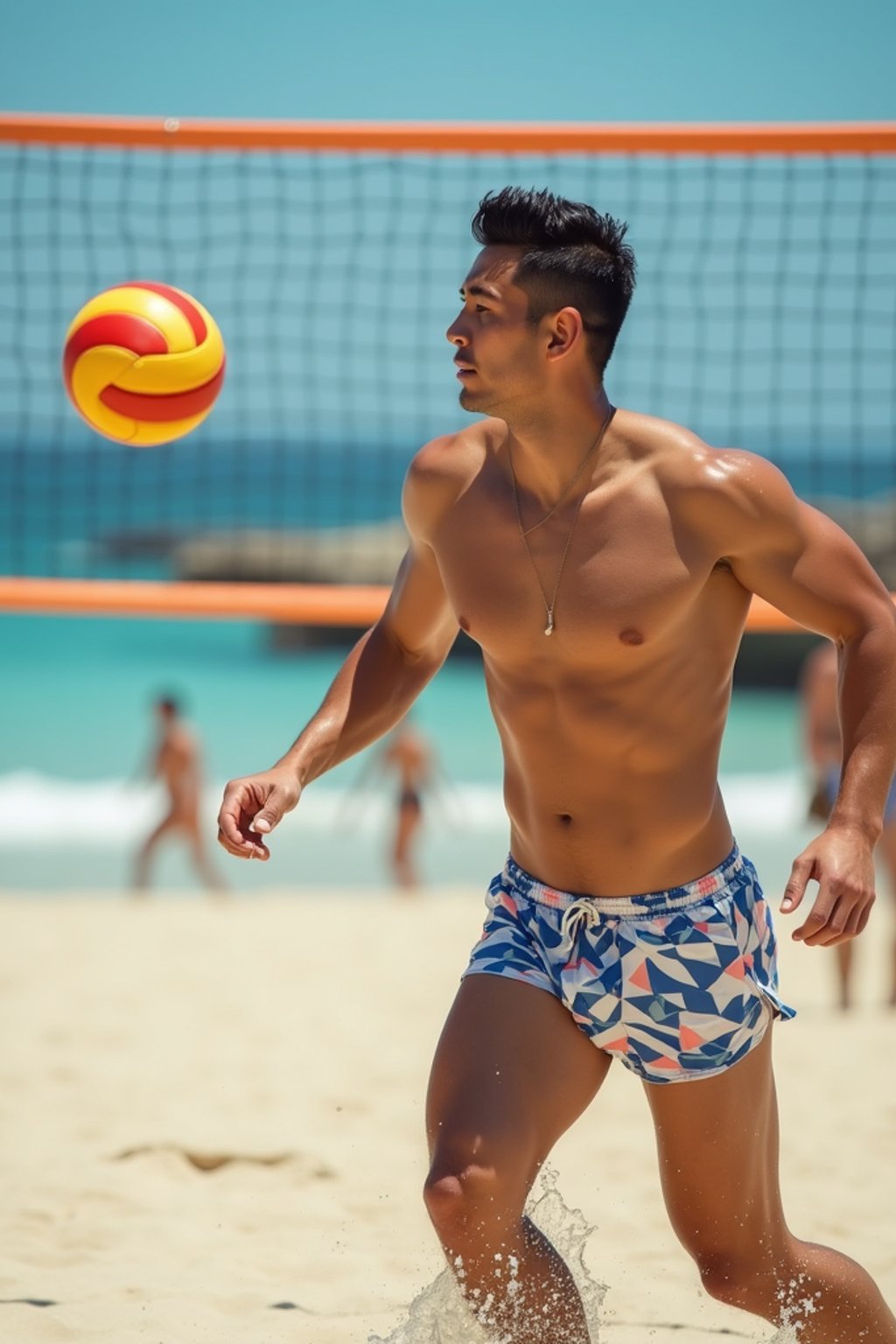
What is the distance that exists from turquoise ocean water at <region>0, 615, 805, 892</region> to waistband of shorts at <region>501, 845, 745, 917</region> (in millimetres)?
9462

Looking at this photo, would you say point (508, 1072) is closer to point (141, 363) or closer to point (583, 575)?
point (583, 575)

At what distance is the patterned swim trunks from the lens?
8.72ft

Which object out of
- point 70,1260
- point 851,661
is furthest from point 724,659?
point 70,1260

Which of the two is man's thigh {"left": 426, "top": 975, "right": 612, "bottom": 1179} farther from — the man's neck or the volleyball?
the volleyball

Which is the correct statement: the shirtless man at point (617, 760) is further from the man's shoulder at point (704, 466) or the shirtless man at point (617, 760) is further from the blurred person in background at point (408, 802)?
the blurred person in background at point (408, 802)

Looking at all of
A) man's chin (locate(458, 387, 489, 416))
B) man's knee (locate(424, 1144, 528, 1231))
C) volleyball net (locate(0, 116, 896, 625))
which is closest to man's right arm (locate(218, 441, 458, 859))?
man's chin (locate(458, 387, 489, 416))

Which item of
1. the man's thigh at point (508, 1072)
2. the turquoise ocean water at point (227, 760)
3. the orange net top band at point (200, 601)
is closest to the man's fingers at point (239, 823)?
the man's thigh at point (508, 1072)

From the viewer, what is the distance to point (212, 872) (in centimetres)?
1145

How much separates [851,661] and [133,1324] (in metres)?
2.03

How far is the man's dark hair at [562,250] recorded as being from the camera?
2738 millimetres

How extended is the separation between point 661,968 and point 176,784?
867 centimetres

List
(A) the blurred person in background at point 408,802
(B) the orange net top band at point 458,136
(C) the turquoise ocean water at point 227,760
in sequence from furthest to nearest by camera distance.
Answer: (C) the turquoise ocean water at point 227,760
(A) the blurred person in background at point 408,802
(B) the orange net top band at point 458,136

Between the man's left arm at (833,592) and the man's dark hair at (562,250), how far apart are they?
37cm

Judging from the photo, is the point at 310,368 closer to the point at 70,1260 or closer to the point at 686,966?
the point at 70,1260
